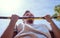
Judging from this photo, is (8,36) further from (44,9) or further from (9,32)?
(44,9)

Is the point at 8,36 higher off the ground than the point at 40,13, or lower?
lower

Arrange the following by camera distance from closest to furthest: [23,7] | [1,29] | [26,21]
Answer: [26,21] → [1,29] → [23,7]

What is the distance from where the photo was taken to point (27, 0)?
2.05 m

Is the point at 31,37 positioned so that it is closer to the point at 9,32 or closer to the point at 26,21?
the point at 9,32

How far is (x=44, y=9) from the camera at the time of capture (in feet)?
6.71

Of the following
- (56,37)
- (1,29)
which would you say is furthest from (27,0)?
(56,37)

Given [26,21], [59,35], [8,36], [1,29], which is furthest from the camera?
[1,29]

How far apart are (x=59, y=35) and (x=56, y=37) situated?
36mm

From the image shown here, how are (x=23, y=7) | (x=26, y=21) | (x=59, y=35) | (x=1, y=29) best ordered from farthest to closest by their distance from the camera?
(x=23, y=7) → (x=1, y=29) → (x=26, y=21) → (x=59, y=35)

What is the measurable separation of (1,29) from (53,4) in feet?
2.87

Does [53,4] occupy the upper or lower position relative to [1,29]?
upper

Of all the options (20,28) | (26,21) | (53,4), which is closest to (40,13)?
(53,4)

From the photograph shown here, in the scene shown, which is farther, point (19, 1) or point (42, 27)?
point (19, 1)

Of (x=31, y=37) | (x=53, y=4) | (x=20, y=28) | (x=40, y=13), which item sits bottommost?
(x=31, y=37)
